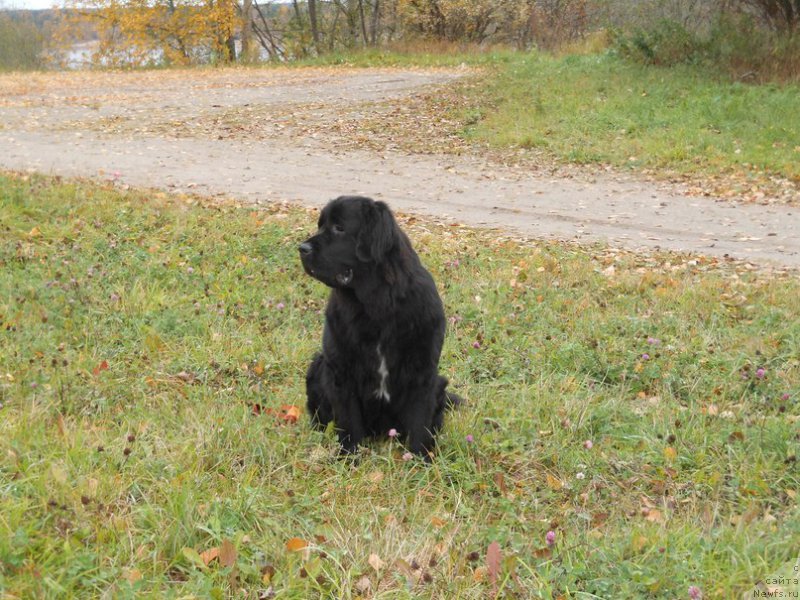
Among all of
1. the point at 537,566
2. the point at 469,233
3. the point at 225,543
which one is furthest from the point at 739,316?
the point at 225,543

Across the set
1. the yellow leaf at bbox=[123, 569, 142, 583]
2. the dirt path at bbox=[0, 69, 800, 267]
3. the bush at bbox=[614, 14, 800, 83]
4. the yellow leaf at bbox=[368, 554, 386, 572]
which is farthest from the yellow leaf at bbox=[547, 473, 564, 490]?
the bush at bbox=[614, 14, 800, 83]

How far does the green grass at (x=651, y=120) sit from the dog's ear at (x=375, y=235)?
9.02m

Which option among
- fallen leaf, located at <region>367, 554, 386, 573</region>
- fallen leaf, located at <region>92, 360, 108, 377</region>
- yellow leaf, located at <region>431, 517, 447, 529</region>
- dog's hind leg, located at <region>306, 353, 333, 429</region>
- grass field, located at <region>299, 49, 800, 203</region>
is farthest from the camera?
grass field, located at <region>299, 49, 800, 203</region>

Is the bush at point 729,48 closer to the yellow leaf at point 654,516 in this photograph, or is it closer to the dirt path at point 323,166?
the dirt path at point 323,166

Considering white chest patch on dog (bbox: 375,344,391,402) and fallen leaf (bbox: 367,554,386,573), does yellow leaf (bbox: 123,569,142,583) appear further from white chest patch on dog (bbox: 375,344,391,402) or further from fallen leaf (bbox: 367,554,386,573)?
white chest patch on dog (bbox: 375,344,391,402)

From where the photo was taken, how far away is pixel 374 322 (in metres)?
3.84

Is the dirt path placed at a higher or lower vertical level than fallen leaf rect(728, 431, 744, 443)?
higher

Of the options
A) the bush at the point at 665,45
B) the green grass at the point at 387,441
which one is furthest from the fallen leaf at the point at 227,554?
the bush at the point at 665,45

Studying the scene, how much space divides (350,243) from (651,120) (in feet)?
38.2

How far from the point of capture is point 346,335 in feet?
12.8

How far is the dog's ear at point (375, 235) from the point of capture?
3.75 m

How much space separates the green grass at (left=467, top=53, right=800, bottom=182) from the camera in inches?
472

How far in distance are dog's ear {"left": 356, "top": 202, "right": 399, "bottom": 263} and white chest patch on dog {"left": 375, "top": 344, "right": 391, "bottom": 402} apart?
0.48 metres

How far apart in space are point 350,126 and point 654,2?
8463 millimetres
